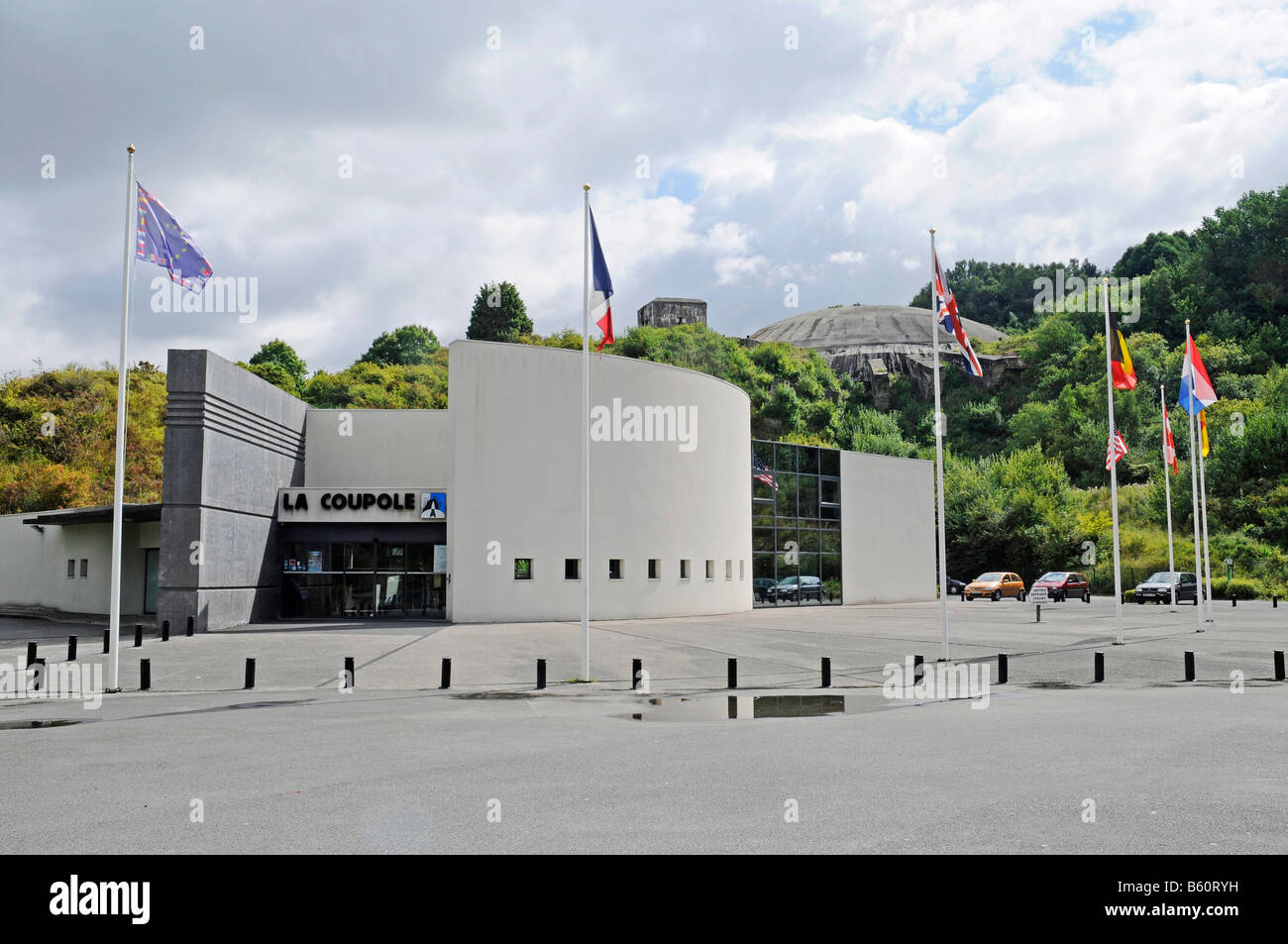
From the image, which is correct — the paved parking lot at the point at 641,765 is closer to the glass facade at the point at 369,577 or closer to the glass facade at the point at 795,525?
the glass facade at the point at 369,577

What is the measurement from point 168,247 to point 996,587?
49.9m

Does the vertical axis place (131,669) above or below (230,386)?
below

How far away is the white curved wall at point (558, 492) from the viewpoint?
3400cm

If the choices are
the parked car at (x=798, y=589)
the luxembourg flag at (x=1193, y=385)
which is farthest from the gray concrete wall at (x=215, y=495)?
the luxembourg flag at (x=1193, y=385)

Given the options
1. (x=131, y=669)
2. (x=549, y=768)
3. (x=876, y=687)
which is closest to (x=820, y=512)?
(x=876, y=687)

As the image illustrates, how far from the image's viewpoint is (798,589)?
4694 cm

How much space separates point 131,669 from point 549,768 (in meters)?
13.8

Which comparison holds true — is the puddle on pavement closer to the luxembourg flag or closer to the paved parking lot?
the paved parking lot

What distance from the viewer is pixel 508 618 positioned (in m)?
34.0

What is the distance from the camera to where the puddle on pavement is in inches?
496

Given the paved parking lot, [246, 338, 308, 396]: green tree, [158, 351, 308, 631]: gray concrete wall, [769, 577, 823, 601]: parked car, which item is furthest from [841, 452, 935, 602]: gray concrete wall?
[246, 338, 308, 396]: green tree

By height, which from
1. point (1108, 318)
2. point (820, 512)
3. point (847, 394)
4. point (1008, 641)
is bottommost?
point (1008, 641)

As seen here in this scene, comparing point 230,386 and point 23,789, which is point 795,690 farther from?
point 230,386

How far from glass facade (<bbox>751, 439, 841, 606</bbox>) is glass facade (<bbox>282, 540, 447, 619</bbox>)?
15.1 meters
